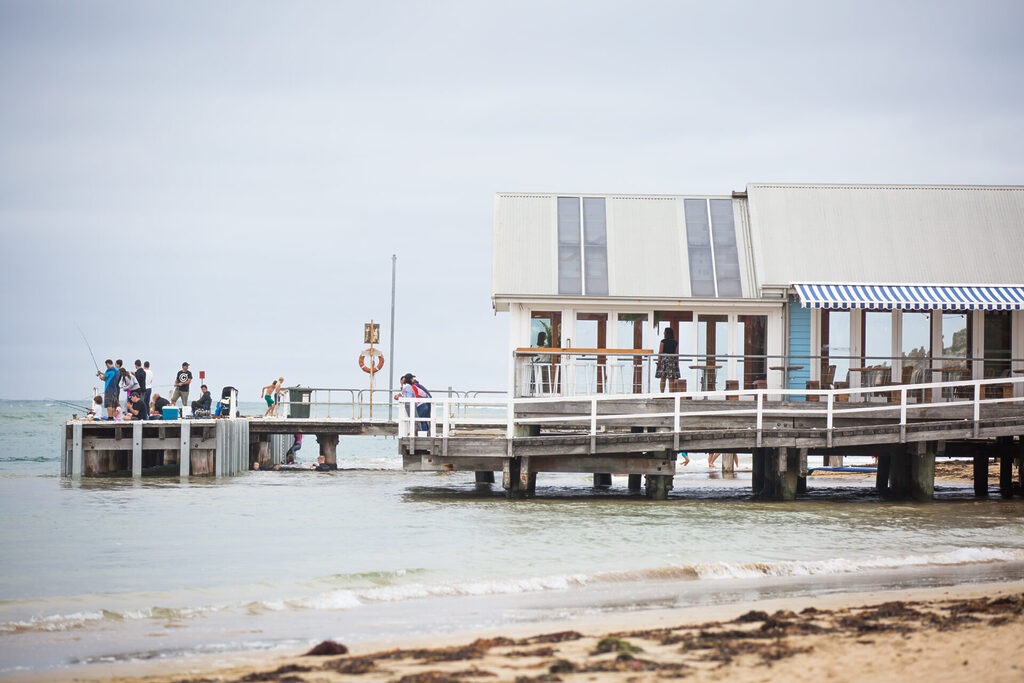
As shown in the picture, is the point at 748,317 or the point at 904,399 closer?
the point at 904,399

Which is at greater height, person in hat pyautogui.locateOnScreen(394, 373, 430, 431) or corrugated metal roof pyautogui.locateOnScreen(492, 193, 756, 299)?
corrugated metal roof pyautogui.locateOnScreen(492, 193, 756, 299)

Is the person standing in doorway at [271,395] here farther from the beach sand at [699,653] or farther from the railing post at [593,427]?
the beach sand at [699,653]

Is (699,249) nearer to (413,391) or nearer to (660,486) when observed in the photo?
(660,486)

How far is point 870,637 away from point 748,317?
15.6m

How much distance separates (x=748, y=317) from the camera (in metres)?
24.4

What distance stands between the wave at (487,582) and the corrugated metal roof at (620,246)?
32.7ft

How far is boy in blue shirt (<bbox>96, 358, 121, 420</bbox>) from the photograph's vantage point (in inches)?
1116

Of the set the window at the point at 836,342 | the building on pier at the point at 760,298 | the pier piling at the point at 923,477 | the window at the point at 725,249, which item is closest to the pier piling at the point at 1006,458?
the building on pier at the point at 760,298

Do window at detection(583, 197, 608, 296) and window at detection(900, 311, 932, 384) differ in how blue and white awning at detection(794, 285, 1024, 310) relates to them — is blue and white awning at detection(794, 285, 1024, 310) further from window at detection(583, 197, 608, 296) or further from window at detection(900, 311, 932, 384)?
window at detection(583, 197, 608, 296)

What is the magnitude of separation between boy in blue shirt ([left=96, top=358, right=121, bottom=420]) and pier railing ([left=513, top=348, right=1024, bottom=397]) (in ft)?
38.5

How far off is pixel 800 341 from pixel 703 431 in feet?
14.8

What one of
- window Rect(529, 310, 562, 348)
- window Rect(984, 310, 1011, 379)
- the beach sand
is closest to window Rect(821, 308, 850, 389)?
window Rect(984, 310, 1011, 379)

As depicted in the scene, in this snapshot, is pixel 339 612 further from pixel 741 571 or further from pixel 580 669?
pixel 741 571

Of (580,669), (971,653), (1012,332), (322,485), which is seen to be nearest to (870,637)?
(971,653)
